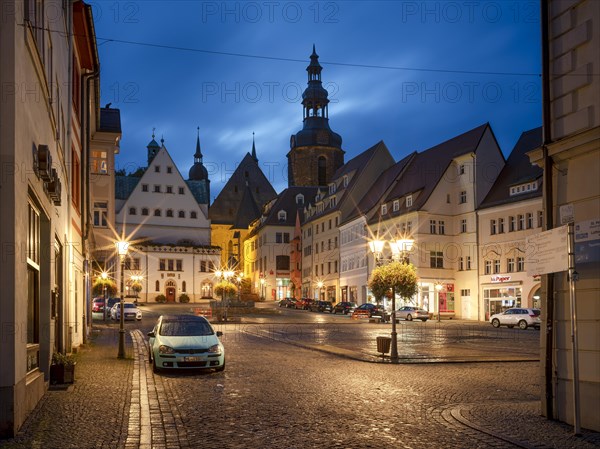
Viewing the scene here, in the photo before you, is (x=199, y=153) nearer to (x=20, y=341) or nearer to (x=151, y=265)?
(x=151, y=265)

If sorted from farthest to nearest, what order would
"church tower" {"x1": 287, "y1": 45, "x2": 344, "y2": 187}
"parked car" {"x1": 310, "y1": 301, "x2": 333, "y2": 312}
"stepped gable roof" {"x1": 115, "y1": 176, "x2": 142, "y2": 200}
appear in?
"church tower" {"x1": 287, "y1": 45, "x2": 344, "y2": 187} → "stepped gable roof" {"x1": 115, "y1": 176, "x2": 142, "y2": 200} → "parked car" {"x1": 310, "y1": 301, "x2": 333, "y2": 312}

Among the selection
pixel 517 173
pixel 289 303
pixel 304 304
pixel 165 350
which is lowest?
pixel 289 303

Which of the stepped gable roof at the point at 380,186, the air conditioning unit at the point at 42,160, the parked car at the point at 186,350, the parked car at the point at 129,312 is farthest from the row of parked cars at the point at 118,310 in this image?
the air conditioning unit at the point at 42,160

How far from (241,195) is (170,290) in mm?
45890

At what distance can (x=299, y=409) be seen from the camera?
43.6 ft

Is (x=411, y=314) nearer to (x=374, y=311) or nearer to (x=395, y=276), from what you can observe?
(x=374, y=311)

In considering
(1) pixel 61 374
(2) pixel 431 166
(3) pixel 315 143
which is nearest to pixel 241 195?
(3) pixel 315 143

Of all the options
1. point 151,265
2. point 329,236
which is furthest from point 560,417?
point 151,265

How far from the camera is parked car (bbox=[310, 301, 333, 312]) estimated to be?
75.2 m

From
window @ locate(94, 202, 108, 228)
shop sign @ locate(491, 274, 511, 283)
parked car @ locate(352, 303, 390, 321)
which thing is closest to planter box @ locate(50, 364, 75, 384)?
window @ locate(94, 202, 108, 228)

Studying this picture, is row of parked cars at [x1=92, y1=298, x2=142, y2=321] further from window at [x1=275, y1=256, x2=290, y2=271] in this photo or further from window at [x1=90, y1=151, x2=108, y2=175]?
window at [x1=275, y1=256, x2=290, y2=271]

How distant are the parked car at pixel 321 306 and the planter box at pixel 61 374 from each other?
59.0 metres

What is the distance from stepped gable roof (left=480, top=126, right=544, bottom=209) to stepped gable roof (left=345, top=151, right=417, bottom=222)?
576 inches

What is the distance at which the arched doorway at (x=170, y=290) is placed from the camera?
316 ft
